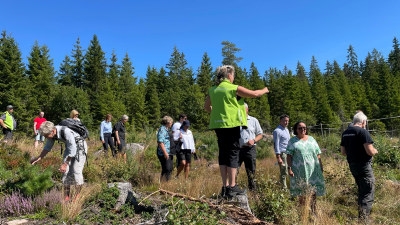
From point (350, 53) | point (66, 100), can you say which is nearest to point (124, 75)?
point (66, 100)

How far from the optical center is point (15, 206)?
487 centimetres

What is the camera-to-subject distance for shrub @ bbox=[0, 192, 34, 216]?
4.85 metres

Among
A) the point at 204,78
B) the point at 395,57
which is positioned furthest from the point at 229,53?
the point at 395,57

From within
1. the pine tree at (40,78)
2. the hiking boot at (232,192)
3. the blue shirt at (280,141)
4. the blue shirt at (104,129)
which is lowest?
the hiking boot at (232,192)

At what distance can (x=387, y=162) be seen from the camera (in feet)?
34.8

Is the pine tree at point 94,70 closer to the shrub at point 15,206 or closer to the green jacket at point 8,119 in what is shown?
the green jacket at point 8,119

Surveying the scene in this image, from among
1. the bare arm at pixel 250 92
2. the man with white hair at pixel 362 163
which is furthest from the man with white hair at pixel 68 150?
the man with white hair at pixel 362 163

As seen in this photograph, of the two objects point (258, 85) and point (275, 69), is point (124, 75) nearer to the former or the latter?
point (258, 85)

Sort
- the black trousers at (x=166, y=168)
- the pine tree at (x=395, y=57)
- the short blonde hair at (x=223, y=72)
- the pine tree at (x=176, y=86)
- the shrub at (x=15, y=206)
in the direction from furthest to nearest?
the pine tree at (x=395, y=57) → the pine tree at (x=176, y=86) → the black trousers at (x=166, y=168) → the shrub at (x=15, y=206) → the short blonde hair at (x=223, y=72)

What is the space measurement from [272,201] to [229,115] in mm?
1297

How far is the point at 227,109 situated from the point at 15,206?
11.2 feet

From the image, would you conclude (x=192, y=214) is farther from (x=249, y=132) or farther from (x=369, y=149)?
(x=249, y=132)

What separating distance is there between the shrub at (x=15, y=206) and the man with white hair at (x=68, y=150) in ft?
1.73

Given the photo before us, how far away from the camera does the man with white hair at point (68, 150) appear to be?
5223 mm
